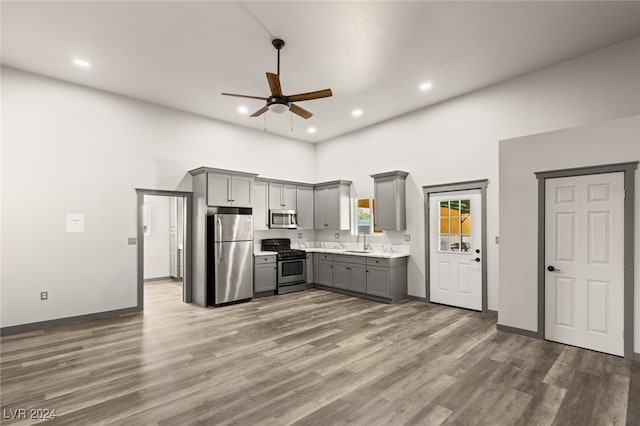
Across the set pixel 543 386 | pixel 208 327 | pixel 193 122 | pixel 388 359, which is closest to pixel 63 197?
pixel 193 122

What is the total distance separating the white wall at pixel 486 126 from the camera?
4.09 m

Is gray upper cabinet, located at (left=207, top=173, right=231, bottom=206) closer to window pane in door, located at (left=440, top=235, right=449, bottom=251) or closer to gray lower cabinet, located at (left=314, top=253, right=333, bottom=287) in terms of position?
gray lower cabinet, located at (left=314, top=253, right=333, bottom=287)

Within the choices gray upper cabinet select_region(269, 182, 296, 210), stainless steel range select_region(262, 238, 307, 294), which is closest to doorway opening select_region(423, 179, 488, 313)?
stainless steel range select_region(262, 238, 307, 294)

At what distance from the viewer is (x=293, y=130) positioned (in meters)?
7.40

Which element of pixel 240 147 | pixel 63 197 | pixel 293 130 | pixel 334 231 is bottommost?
pixel 334 231

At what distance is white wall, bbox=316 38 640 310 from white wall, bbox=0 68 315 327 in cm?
399

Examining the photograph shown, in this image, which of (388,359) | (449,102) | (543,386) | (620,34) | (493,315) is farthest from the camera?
(449,102)

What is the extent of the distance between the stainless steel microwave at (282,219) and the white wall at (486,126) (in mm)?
1568

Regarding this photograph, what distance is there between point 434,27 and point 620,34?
226 cm

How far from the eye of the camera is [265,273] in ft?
21.7

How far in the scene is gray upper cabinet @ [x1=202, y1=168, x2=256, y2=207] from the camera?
19.3 feet

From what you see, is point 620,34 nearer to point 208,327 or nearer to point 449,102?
point 449,102

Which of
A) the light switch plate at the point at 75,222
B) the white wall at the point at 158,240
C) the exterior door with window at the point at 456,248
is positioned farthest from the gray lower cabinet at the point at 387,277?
the white wall at the point at 158,240

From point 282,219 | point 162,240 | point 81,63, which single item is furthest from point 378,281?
point 162,240
